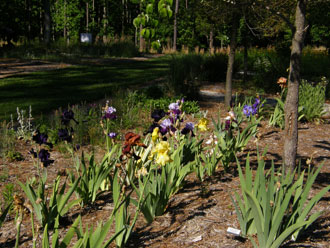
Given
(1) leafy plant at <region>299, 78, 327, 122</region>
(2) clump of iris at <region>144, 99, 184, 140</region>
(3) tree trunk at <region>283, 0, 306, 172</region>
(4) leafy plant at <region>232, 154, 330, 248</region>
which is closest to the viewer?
(4) leafy plant at <region>232, 154, 330, 248</region>

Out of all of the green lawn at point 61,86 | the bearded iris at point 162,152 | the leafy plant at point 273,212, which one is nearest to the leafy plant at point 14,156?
the green lawn at point 61,86

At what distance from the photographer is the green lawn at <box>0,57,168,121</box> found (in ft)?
24.9

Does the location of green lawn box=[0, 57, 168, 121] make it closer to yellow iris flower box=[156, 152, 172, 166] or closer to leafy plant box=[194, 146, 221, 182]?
leafy plant box=[194, 146, 221, 182]

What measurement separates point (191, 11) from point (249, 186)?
17.6 feet

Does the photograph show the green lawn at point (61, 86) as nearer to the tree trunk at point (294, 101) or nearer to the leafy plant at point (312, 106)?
the leafy plant at point (312, 106)

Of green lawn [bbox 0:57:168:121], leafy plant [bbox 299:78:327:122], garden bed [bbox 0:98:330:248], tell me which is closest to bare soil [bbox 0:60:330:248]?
garden bed [bbox 0:98:330:248]

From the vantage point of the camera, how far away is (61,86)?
9.67 meters

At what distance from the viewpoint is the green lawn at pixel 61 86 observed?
759 cm

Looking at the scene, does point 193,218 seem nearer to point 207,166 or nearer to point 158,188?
point 158,188

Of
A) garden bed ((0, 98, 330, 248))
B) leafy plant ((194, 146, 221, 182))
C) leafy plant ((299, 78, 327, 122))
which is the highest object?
leafy plant ((299, 78, 327, 122))

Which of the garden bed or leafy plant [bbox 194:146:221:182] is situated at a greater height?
leafy plant [bbox 194:146:221:182]

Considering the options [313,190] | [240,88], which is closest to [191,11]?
[240,88]

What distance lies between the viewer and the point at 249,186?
2.62m

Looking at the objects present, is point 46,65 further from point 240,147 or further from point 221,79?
point 240,147
